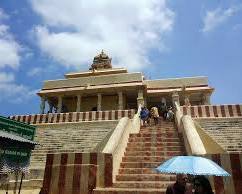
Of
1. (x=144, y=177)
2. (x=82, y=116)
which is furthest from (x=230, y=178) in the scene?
(x=82, y=116)

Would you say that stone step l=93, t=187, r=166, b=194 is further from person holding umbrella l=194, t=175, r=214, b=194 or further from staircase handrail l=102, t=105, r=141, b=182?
person holding umbrella l=194, t=175, r=214, b=194

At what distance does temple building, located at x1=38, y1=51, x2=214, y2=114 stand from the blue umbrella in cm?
2358

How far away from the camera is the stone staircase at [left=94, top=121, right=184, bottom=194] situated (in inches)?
278

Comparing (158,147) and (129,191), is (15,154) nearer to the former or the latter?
(129,191)

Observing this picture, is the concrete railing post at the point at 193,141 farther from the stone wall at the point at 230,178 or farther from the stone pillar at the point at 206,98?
the stone pillar at the point at 206,98

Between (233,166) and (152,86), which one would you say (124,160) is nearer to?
(233,166)

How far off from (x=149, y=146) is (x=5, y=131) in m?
4.51

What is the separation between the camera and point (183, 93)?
96.8 feet

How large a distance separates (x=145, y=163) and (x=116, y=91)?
68.9 ft

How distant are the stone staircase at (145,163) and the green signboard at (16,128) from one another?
2826 millimetres

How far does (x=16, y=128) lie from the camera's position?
833cm

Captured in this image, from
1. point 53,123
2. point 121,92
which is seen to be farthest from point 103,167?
point 121,92

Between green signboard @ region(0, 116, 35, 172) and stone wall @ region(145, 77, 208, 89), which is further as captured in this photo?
stone wall @ region(145, 77, 208, 89)

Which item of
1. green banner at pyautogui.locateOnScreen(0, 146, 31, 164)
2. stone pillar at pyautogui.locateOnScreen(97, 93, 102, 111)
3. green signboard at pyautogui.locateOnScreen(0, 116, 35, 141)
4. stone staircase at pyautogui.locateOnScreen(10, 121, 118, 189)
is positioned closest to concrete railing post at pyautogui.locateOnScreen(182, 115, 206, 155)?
green banner at pyautogui.locateOnScreen(0, 146, 31, 164)
